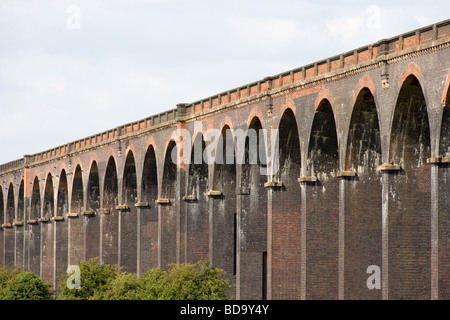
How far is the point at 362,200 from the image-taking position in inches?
1443

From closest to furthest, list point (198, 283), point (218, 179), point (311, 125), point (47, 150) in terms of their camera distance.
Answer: point (311, 125), point (198, 283), point (218, 179), point (47, 150)

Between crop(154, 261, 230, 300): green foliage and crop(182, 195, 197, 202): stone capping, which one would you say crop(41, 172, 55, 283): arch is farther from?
crop(154, 261, 230, 300): green foliage

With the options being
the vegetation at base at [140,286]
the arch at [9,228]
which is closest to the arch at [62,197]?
the arch at [9,228]

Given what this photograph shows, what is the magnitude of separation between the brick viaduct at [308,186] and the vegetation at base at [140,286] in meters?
2.33

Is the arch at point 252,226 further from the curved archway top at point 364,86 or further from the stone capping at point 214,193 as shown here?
the curved archway top at point 364,86

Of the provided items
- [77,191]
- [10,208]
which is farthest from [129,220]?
[10,208]

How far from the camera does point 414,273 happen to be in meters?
33.6

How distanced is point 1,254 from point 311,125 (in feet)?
176

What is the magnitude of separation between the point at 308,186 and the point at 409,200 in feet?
21.3

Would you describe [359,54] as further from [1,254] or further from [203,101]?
[1,254]

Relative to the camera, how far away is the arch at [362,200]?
119 feet

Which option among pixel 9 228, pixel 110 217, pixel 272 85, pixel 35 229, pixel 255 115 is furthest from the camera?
pixel 9 228

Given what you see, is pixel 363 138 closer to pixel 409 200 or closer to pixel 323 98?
pixel 323 98
